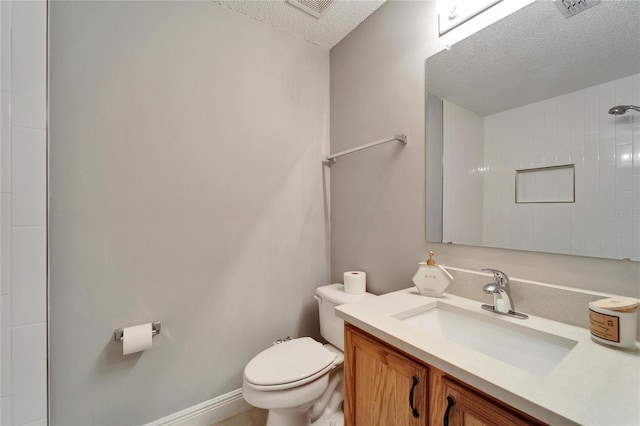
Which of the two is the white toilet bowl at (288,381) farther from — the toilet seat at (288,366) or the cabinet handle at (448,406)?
the cabinet handle at (448,406)

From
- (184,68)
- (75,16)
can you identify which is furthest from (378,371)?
(75,16)

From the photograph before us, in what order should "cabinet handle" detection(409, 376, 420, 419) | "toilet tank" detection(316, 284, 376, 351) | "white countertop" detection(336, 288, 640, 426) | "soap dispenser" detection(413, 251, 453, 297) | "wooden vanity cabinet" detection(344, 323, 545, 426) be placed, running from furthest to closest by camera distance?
"toilet tank" detection(316, 284, 376, 351) → "soap dispenser" detection(413, 251, 453, 297) → "cabinet handle" detection(409, 376, 420, 419) → "wooden vanity cabinet" detection(344, 323, 545, 426) → "white countertop" detection(336, 288, 640, 426)

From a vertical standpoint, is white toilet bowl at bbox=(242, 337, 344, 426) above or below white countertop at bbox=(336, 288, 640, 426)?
below

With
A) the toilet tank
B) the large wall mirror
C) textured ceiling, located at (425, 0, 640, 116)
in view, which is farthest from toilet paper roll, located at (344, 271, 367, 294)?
textured ceiling, located at (425, 0, 640, 116)

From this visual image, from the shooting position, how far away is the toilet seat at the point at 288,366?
3.61 ft

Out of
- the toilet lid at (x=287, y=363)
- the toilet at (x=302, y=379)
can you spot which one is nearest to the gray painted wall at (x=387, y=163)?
the toilet at (x=302, y=379)

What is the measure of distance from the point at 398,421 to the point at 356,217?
1.10 m

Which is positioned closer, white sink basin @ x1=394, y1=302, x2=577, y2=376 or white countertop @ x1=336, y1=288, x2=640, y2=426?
white countertop @ x1=336, y1=288, x2=640, y2=426

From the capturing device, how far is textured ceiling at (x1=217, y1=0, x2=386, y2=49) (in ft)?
4.83

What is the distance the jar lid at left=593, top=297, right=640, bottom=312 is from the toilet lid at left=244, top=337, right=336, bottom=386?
998 millimetres

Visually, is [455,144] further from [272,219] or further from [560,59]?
[272,219]

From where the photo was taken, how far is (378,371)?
32.8 inches
